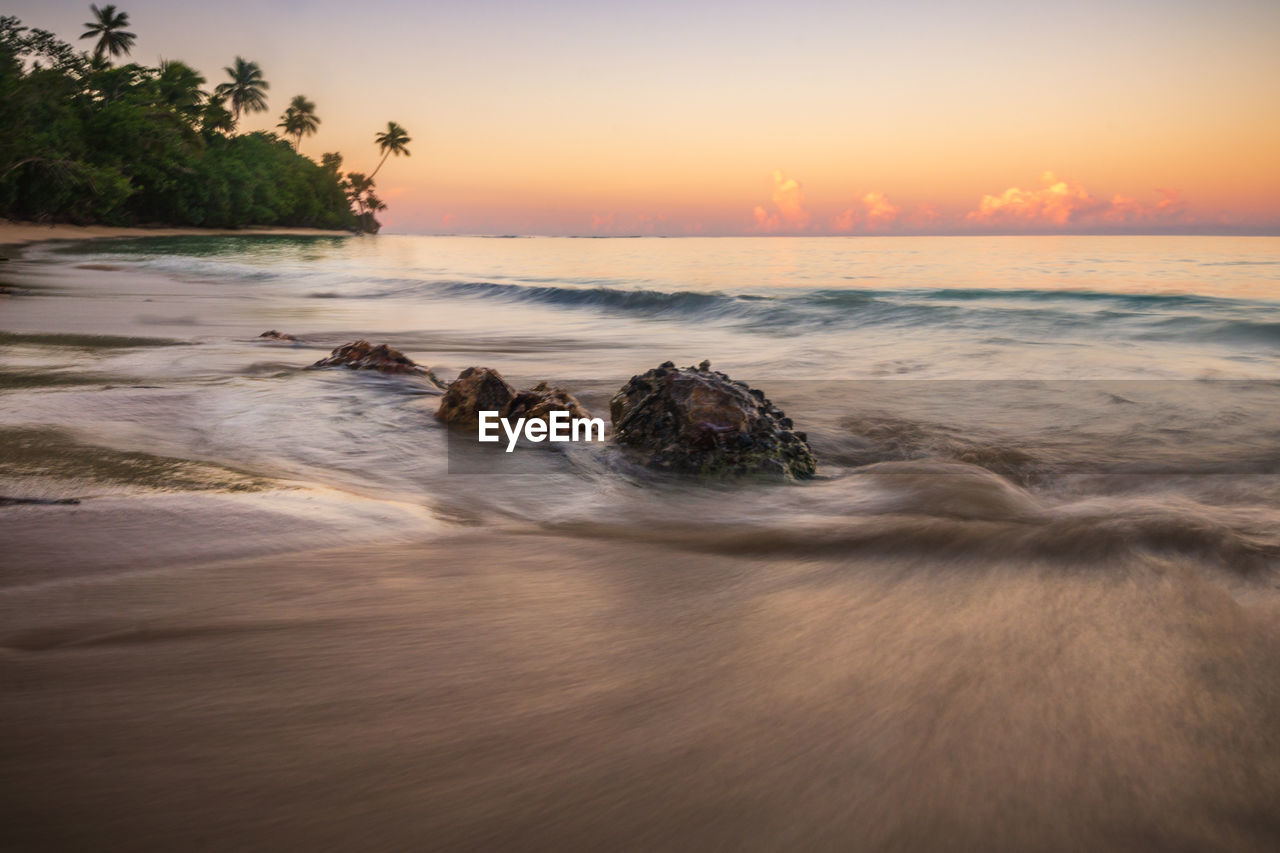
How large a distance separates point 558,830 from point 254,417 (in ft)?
12.2

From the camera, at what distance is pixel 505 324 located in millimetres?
12766

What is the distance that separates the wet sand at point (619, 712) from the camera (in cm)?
126

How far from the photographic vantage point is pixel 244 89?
8438 centimetres

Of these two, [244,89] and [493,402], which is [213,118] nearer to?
[244,89]

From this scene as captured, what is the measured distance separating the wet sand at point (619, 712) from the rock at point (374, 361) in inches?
153

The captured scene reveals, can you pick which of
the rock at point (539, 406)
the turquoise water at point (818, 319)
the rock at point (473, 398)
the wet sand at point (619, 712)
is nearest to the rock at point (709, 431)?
the rock at point (539, 406)

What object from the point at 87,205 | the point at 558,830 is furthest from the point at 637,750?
the point at 87,205

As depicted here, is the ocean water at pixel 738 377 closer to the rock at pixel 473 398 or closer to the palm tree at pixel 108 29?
the rock at pixel 473 398

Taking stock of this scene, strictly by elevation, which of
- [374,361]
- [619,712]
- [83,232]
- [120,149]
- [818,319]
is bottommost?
[619,712]

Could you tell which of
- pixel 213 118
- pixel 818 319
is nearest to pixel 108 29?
pixel 213 118

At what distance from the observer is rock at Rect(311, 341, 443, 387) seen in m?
6.00

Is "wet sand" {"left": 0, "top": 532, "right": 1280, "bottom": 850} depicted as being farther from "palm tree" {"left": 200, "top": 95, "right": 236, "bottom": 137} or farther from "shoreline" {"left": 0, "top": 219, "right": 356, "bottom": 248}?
"palm tree" {"left": 200, "top": 95, "right": 236, "bottom": 137}

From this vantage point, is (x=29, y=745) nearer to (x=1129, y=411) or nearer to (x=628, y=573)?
(x=628, y=573)

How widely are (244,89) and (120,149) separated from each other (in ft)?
126
